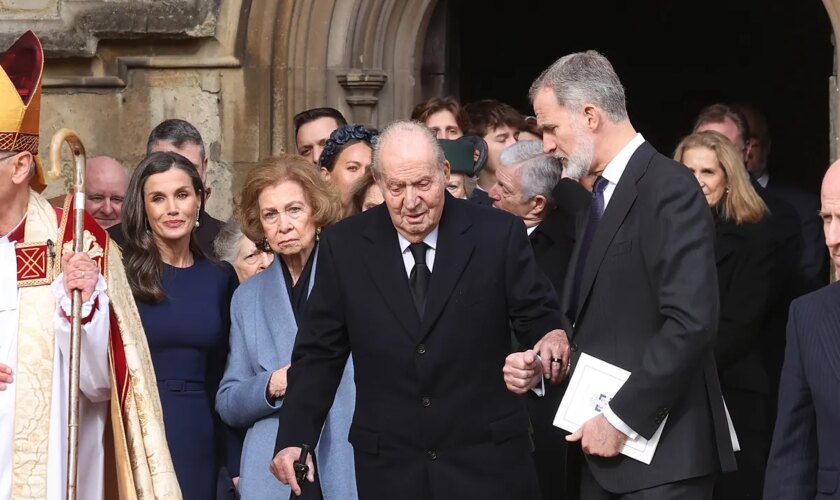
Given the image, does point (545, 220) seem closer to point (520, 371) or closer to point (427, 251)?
point (427, 251)

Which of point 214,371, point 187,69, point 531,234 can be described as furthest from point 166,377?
point 187,69

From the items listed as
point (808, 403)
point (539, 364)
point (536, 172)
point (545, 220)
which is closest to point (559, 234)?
point (545, 220)

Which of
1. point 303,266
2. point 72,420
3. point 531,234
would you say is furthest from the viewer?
point 531,234

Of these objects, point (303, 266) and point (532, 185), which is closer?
point (303, 266)

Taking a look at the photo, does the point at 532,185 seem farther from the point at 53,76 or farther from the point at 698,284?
the point at 53,76

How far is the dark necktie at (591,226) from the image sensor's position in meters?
5.04

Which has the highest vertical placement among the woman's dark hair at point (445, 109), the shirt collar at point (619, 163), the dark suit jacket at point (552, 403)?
the shirt collar at point (619, 163)

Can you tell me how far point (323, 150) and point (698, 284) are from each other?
9.50ft

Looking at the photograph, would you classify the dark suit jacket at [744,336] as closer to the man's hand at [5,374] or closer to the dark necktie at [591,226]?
the dark necktie at [591,226]

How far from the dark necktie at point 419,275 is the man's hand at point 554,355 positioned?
1.24 feet

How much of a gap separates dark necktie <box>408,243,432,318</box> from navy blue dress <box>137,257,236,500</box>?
1.23 metres

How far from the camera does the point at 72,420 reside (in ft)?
16.6

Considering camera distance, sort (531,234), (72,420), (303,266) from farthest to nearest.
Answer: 1. (531,234)
2. (303,266)
3. (72,420)

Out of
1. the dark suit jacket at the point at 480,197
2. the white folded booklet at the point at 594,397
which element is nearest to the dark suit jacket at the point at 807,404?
the white folded booklet at the point at 594,397
